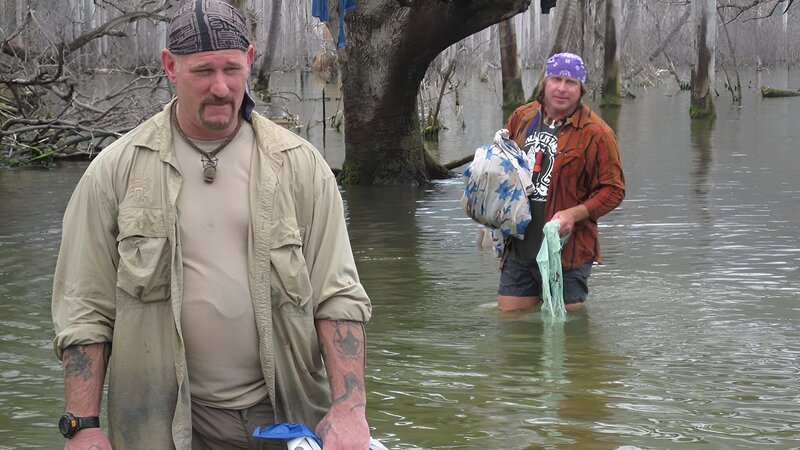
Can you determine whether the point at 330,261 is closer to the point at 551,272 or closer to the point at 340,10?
the point at 551,272

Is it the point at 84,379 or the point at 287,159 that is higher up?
the point at 287,159

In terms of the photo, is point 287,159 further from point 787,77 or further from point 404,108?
point 787,77

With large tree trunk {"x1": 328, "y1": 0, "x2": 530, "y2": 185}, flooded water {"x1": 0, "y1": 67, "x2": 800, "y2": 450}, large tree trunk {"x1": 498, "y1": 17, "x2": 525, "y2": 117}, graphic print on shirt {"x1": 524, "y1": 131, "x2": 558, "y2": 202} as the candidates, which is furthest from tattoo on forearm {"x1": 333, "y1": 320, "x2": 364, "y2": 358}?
large tree trunk {"x1": 498, "y1": 17, "x2": 525, "y2": 117}

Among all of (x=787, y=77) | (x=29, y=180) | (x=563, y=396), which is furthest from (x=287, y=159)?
(x=787, y=77)

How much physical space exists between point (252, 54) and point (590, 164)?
158 inches

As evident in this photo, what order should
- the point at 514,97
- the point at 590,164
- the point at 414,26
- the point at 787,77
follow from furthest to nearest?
the point at 787,77 < the point at 514,97 < the point at 414,26 < the point at 590,164

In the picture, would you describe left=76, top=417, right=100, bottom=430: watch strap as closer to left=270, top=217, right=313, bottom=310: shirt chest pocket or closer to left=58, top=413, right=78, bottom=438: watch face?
left=58, top=413, right=78, bottom=438: watch face

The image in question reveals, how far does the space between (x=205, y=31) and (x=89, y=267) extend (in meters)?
0.65

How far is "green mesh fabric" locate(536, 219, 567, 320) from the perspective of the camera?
697 cm

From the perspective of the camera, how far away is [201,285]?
3145 mm

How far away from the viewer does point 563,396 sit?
6301mm

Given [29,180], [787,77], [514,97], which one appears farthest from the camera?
[787,77]

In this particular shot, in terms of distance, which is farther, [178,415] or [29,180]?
[29,180]

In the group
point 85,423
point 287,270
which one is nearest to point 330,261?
point 287,270
